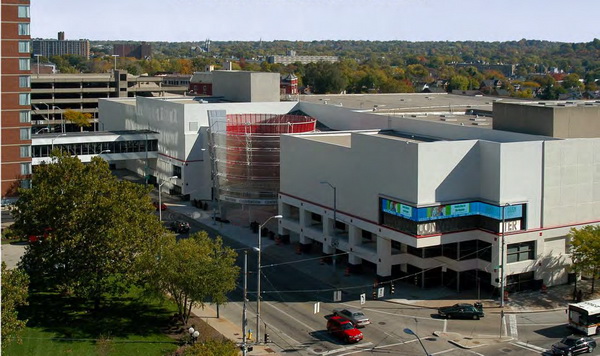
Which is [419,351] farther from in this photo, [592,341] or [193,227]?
[193,227]

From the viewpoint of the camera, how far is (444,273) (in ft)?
188

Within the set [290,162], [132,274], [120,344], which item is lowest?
[120,344]

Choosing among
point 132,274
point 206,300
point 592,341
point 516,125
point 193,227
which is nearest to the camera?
point 592,341

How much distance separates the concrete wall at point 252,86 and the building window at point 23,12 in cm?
3004

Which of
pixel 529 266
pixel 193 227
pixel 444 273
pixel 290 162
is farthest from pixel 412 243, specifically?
pixel 193 227

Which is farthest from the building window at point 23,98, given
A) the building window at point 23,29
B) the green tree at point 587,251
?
the green tree at point 587,251

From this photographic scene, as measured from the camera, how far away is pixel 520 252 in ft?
183

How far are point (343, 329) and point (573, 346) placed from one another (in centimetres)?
1248

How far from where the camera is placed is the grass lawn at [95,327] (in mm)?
43969

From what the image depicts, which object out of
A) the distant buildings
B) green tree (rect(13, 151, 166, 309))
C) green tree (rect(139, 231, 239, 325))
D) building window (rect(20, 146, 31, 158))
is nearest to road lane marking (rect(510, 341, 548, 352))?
green tree (rect(139, 231, 239, 325))

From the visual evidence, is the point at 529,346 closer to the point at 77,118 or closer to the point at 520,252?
the point at 520,252

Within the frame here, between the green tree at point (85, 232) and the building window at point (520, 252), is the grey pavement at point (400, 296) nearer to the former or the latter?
the building window at point (520, 252)

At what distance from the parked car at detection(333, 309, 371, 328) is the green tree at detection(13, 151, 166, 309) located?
12.5m

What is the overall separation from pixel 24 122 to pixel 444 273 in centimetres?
4577
